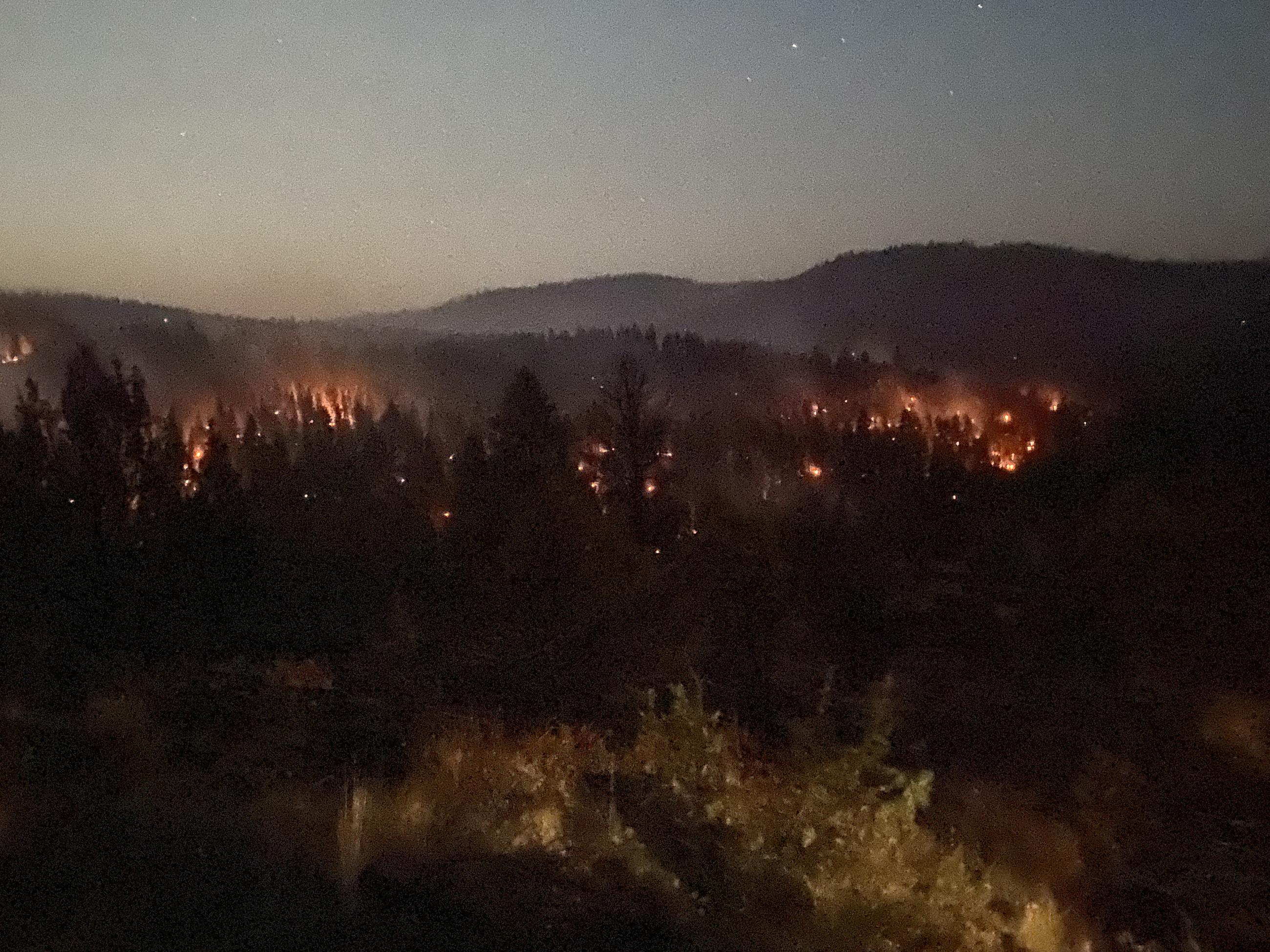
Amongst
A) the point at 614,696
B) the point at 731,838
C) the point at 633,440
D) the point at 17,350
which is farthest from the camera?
the point at 17,350

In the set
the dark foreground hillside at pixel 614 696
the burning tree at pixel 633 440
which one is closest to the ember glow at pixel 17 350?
the dark foreground hillside at pixel 614 696

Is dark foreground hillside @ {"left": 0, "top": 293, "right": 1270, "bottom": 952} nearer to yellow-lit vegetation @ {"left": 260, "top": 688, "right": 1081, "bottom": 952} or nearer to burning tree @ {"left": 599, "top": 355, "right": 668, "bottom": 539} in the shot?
yellow-lit vegetation @ {"left": 260, "top": 688, "right": 1081, "bottom": 952}

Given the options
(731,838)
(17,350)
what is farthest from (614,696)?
(17,350)

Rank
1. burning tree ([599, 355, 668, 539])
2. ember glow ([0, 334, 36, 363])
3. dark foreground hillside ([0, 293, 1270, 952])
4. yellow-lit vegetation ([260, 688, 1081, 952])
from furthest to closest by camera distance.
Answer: ember glow ([0, 334, 36, 363])
burning tree ([599, 355, 668, 539])
dark foreground hillside ([0, 293, 1270, 952])
yellow-lit vegetation ([260, 688, 1081, 952])

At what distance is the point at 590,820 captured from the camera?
648 centimetres

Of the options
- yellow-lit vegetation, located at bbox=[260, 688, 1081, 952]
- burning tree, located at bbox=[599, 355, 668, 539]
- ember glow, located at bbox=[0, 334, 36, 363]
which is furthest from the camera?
ember glow, located at bbox=[0, 334, 36, 363]

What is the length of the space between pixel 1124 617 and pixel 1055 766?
5.10 metres

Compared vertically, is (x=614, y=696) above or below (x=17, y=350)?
below

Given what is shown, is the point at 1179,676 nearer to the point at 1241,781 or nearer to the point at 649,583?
the point at 1241,781

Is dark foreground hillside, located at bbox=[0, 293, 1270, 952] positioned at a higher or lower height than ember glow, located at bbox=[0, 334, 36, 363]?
lower

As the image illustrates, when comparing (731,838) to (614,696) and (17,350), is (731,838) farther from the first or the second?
(17,350)

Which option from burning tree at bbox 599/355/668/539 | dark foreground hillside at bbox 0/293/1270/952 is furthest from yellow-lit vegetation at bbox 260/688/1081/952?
burning tree at bbox 599/355/668/539

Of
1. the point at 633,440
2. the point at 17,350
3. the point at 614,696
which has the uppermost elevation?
the point at 17,350

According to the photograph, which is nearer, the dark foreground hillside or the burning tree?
the dark foreground hillside
